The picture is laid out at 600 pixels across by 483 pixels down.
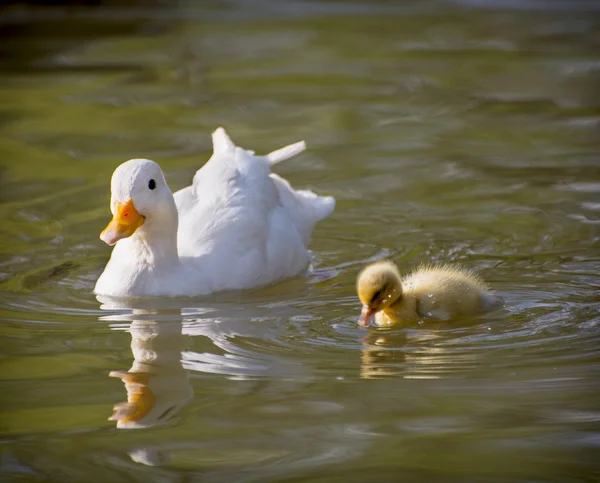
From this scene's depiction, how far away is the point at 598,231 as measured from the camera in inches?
316

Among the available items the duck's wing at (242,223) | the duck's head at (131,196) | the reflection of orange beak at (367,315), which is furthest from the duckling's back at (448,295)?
the duck's head at (131,196)

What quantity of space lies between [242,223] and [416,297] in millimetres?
1408

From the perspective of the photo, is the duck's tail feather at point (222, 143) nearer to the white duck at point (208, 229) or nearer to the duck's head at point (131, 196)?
the white duck at point (208, 229)

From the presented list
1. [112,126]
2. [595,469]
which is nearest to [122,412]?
[595,469]

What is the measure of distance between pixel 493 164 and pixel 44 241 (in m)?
3.67

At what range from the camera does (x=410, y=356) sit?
5848mm

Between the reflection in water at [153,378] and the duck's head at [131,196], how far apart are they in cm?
51

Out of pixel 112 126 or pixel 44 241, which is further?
pixel 112 126

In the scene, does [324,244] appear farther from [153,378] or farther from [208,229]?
[153,378]

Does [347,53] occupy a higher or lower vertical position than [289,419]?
higher

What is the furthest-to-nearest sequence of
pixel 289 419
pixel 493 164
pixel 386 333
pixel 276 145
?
pixel 276 145, pixel 493 164, pixel 386 333, pixel 289 419

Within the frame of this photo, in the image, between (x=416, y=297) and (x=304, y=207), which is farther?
(x=304, y=207)

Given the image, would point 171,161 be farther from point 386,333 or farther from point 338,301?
point 386,333

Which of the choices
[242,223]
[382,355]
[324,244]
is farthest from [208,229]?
[382,355]
